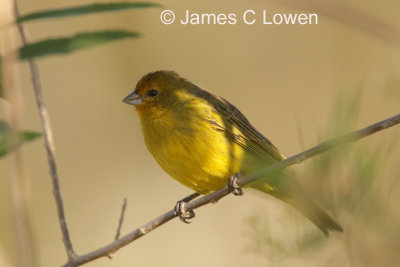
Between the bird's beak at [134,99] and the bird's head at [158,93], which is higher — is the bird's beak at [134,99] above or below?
below

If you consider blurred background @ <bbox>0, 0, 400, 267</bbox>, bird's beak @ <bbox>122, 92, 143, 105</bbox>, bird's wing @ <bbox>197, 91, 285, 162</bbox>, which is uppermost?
bird's beak @ <bbox>122, 92, 143, 105</bbox>

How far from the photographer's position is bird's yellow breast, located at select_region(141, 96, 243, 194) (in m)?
3.58

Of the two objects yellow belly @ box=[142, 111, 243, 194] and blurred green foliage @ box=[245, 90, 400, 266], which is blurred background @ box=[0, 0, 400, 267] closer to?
yellow belly @ box=[142, 111, 243, 194]

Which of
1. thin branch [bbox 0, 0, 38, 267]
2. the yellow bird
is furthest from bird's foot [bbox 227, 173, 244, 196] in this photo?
thin branch [bbox 0, 0, 38, 267]

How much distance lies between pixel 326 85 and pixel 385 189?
4.98 m

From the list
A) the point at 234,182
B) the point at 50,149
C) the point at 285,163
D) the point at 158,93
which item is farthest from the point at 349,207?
the point at 158,93

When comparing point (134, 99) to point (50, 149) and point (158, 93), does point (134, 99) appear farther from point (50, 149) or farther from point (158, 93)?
point (50, 149)

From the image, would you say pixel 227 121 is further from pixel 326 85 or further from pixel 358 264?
pixel 358 264

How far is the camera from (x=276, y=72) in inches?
252

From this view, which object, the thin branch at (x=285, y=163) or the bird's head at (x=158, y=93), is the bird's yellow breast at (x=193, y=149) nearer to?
the bird's head at (x=158, y=93)

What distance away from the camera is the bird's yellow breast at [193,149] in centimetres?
358

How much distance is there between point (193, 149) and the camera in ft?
11.8

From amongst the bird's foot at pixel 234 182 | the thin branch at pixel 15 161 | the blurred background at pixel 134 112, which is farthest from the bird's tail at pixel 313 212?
the blurred background at pixel 134 112

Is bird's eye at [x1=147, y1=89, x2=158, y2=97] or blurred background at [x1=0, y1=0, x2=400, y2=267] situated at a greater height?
bird's eye at [x1=147, y1=89, x2=158, y2=97]
